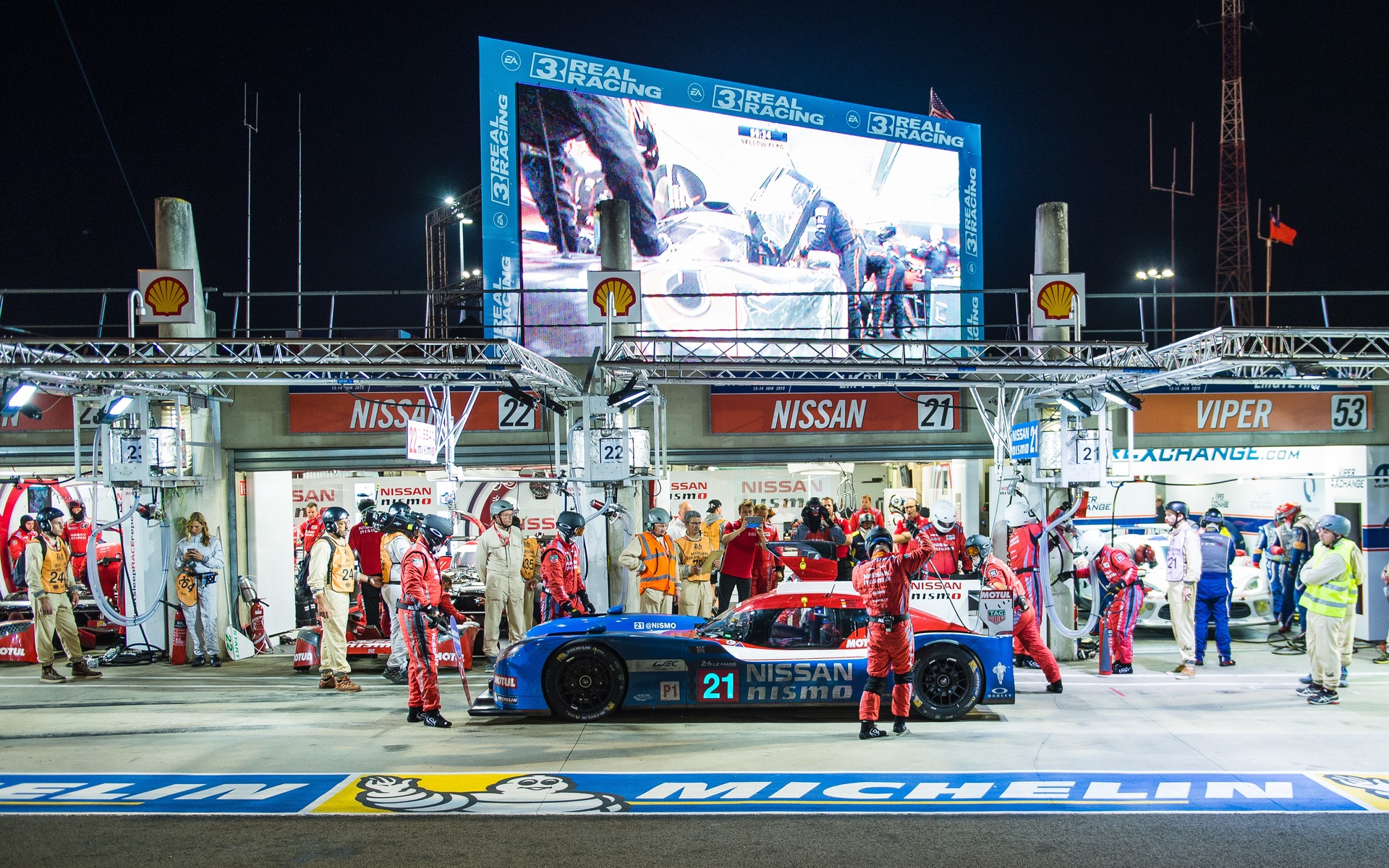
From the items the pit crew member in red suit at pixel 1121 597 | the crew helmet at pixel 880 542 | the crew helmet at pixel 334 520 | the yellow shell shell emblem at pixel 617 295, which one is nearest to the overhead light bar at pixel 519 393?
→ the yellow shell shell emblem at pixel 617 295

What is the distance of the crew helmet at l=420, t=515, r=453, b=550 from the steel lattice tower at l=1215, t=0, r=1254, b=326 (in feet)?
136

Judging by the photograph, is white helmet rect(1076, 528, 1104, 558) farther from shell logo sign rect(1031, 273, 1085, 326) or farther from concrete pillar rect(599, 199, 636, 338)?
concrete pillar rect(599, 199, 636, 338)

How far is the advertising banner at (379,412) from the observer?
1280 centimetres

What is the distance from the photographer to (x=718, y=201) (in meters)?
18.0

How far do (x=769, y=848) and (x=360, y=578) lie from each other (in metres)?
8.35

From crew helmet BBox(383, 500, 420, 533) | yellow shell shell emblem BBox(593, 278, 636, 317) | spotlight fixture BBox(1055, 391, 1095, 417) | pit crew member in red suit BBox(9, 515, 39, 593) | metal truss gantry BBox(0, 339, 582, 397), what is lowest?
pit crew member in red suit BBox(9, 515, 39, 593)

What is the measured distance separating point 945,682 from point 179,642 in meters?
9.48

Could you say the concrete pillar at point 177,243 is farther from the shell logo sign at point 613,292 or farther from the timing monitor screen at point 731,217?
the shell logo sign at point 613,292

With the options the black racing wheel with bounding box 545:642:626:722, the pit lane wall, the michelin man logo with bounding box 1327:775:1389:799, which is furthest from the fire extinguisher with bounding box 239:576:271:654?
the michelin man logo with bounding box 1327:775:1389:799

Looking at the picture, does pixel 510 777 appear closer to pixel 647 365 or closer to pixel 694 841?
pixel 694 841

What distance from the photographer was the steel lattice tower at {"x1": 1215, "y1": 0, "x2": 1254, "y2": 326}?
41625 mm

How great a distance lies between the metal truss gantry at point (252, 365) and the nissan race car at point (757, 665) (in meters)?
3.11

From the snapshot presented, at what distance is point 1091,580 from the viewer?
34.6ft

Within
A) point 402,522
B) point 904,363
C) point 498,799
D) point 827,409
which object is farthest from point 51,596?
point 904,363
